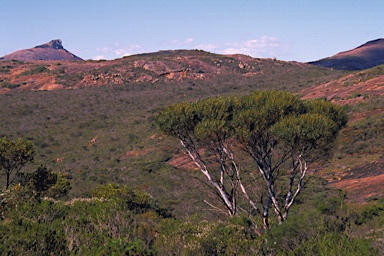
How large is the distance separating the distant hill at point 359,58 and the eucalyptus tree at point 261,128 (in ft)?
383

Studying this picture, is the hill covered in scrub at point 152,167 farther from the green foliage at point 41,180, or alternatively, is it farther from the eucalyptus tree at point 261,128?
the eucalyptus tree at point 261,128

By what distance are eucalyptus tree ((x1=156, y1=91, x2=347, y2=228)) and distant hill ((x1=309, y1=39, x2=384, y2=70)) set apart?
4600 inches

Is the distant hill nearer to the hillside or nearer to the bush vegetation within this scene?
the hillside

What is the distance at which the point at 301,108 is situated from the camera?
19719 mm

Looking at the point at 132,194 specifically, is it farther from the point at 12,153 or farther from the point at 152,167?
the point at 152,167

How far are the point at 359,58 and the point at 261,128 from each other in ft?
467

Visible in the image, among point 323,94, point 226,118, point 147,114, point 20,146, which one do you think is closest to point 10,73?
point 147,114

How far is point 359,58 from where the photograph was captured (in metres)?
149

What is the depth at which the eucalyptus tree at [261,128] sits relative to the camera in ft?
58.7

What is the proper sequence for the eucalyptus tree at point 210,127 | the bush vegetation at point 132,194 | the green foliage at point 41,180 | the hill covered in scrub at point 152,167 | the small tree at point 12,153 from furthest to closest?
the green foliage at point 41,180
the small tree at point 12,153
the eucalyptus tree at point 210,127
the hill covered in scrub at point 152,167
the bush vegetation at point 132,194

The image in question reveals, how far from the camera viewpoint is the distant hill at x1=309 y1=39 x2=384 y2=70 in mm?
137325

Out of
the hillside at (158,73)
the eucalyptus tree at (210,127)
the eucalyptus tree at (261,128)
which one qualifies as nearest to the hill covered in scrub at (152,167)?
the hillside at (158,73)

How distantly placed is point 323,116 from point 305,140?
1.30m

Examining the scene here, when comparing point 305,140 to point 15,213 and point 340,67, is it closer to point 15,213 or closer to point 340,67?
point 15,213
